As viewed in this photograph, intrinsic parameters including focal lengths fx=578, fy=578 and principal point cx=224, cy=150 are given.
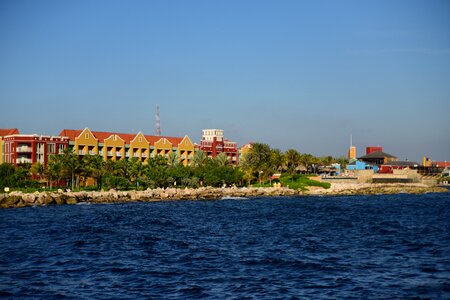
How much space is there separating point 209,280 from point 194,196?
78.9 meters

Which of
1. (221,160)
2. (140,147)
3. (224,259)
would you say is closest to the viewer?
(224,259)

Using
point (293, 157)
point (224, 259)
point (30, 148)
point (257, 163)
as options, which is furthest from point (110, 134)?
point (224, 259)

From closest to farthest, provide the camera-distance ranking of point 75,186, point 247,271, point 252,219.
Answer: point 247,271 < point 252,219 < point 75,186

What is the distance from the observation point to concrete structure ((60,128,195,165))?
122000 mm

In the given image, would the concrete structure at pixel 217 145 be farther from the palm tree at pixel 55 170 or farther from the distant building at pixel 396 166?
the palm tree at pixel 55 170

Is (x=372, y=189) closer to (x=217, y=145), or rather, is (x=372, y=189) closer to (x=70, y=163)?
(x=217, y=145)

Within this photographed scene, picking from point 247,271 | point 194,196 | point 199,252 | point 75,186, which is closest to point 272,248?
point 199,252

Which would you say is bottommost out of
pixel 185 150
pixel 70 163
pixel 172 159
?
pixel 70 163

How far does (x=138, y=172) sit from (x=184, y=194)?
11.9 m

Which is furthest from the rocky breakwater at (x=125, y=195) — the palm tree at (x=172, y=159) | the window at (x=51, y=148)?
the window at (x=51, y=148)

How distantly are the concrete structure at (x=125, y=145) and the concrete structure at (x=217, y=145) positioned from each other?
34.8ft

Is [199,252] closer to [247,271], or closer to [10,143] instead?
[247,271]

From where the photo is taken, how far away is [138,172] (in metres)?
112

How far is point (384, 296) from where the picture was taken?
2462cm
